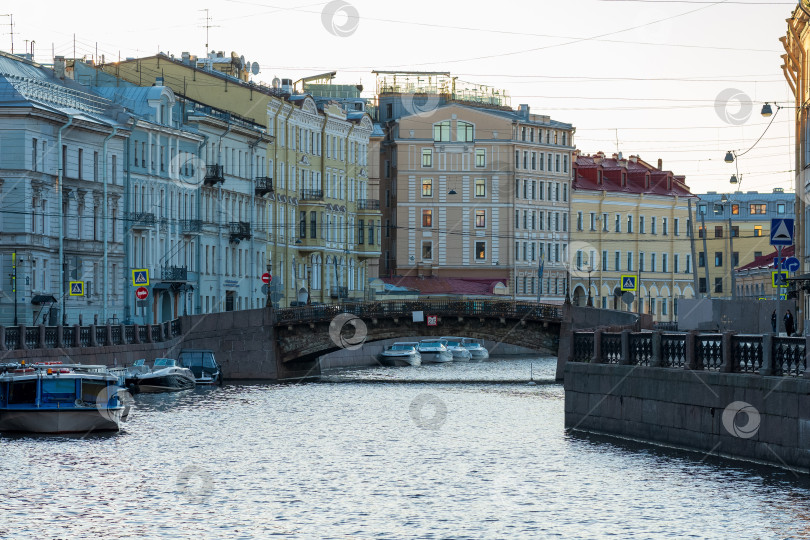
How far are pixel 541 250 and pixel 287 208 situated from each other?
32942 mm

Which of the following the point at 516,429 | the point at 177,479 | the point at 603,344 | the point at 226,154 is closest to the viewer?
the point at 177,479

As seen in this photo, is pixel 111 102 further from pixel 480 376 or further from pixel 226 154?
pixel 480 376

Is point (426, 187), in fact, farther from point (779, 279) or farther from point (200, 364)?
point (779, 279)

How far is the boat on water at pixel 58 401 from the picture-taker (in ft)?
136

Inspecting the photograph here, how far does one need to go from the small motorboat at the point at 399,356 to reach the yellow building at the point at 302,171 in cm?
553

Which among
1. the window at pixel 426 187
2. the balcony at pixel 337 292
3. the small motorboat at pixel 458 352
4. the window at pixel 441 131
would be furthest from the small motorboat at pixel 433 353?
the window at pixel 441 131

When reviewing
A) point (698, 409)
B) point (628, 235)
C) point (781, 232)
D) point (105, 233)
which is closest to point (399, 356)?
point (105, 233)

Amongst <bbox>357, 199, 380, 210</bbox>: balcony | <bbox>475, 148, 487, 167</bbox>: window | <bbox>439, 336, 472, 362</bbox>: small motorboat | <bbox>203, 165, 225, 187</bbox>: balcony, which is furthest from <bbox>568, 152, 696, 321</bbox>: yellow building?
<bbox>203, 165, 225, 187</bbox>: balcony

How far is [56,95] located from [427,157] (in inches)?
2126

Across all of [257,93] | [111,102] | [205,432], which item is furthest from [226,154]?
[205,432]

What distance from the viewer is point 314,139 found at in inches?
4006

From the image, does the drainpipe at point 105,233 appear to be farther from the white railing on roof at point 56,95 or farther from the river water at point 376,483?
the river water at point 376,483

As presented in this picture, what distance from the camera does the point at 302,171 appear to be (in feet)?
329

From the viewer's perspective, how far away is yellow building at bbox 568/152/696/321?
129500 millimetres
